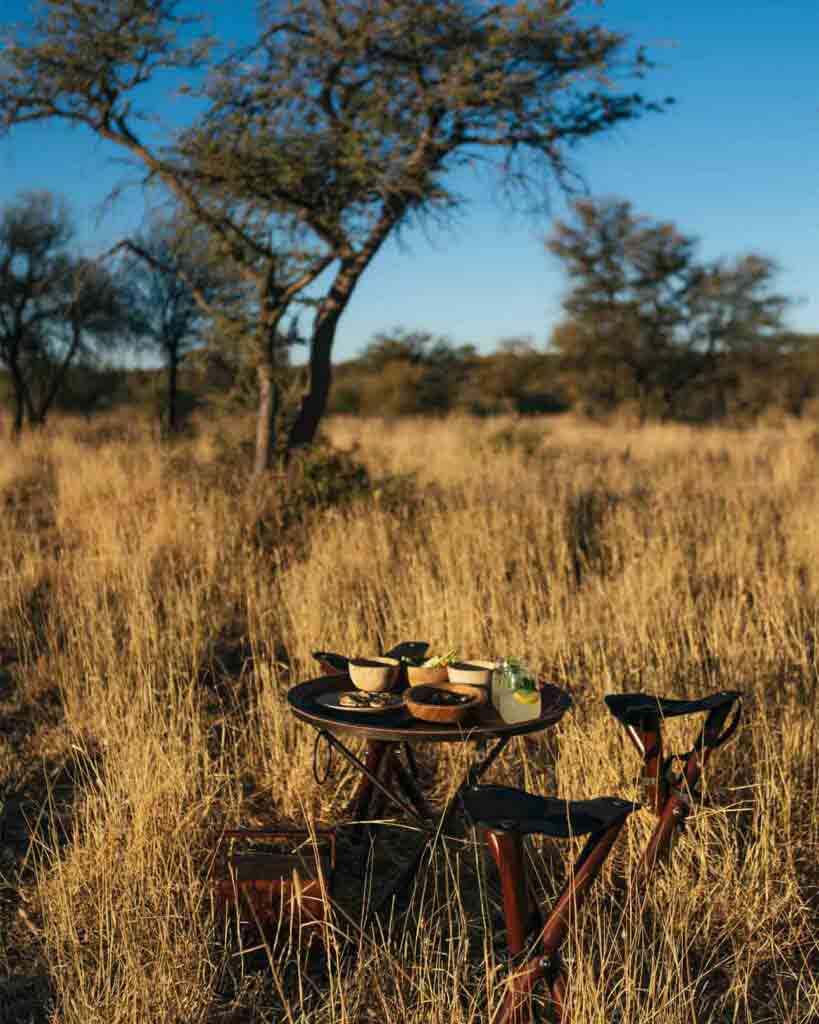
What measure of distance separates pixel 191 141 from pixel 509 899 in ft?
27.2

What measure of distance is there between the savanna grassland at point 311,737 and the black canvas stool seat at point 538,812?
34cm

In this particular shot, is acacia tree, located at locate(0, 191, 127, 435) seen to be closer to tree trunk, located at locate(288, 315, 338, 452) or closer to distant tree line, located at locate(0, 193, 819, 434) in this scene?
distant tree line, located at locate(0, 193, 819, 434)

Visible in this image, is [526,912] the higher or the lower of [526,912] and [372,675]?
the lower

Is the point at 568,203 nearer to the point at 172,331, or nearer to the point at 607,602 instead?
the point at 607,602

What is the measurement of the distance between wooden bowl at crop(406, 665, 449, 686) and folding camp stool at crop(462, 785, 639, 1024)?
29.3 inches

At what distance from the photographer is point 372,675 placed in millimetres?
2955

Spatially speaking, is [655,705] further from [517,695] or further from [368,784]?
[368,784]

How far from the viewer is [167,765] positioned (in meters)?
3.40

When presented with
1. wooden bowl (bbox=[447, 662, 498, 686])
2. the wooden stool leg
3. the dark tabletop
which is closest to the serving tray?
the dark tabletop

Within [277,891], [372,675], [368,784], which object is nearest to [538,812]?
[372,675]

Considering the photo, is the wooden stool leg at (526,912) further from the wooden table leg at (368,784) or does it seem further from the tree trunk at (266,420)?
the tree trunk at (266,420)

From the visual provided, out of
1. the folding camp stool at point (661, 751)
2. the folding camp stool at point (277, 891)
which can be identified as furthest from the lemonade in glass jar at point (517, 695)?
the folding camp stool at point (277, 891)

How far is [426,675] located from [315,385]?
7.26 meters

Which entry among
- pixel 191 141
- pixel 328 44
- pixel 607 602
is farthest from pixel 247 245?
pixel 607 602
